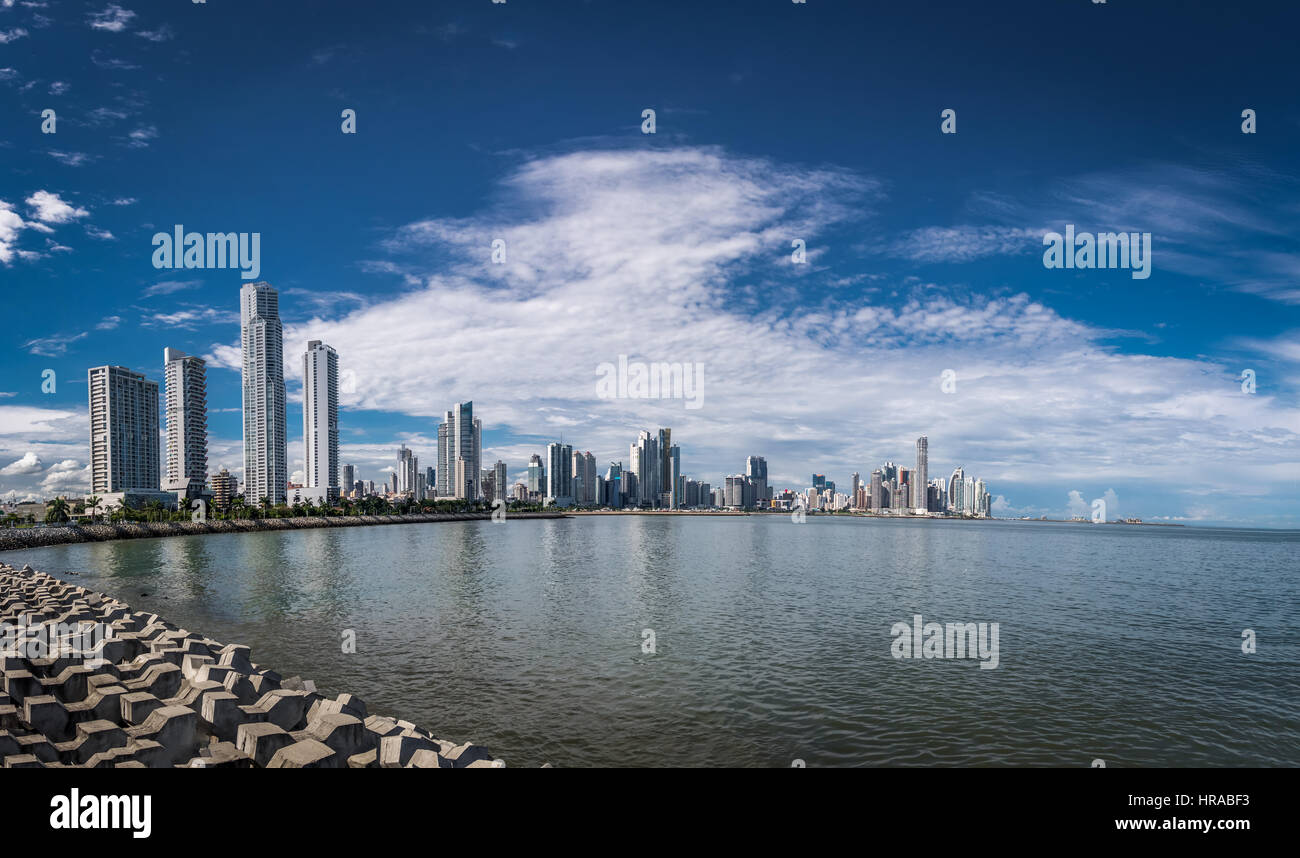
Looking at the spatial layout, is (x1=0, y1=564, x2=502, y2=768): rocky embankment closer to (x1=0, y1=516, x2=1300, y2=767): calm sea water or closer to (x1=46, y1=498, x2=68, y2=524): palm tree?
(x1=0, y1=516, x2=1300, y2=767): calm sea water

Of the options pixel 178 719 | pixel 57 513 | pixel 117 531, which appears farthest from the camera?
pixel 57 513

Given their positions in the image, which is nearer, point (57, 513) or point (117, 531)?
point (117, 531)

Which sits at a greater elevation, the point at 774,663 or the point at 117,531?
the point at 774,663

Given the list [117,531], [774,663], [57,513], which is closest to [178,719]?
[774,663]

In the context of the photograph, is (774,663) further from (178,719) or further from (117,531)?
(117,531)

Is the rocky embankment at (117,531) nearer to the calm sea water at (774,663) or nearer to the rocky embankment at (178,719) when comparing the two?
the calm sea water at (774,663)

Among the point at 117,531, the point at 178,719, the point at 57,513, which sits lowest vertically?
the point at 117,531
